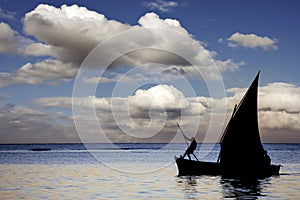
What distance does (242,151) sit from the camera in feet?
156

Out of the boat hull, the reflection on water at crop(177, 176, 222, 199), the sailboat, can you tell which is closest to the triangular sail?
the sailboat

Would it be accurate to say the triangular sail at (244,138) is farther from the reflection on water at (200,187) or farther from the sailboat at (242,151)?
the reflection on water at (200,187)

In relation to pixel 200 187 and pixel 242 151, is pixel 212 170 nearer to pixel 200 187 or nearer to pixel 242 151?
pixel 242 151

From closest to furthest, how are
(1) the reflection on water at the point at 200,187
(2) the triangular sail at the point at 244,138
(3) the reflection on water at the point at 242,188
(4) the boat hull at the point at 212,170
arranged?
(1) the reflection on water at the point at 200,187
(3) the reflection on water at the point at 242,188
(2) the triangular sail at the point at 244,138
(4) the boat hull at the point at 212,170

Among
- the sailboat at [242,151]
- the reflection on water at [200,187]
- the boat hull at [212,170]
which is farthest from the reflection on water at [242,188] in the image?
the sailboat at [242,151]

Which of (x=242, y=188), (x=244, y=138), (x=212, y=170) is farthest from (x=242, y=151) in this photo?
(x=242, y=188)

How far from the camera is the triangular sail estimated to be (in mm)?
45875

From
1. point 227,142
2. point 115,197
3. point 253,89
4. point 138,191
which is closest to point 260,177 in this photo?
point 227,142

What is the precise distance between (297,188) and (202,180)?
9.35 meters

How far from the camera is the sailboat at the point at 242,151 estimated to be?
46.0m

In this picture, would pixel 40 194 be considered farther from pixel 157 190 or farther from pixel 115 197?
pixel 157 190

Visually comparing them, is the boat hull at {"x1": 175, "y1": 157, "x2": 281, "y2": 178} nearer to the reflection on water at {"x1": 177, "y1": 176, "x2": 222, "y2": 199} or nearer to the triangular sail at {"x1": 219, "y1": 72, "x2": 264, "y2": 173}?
the triangular sail at {"x1": 219, "y1": 72, "x2": 264, "y2": 173}

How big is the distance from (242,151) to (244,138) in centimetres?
149

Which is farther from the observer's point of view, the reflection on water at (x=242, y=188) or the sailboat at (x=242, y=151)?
the sailboat at (x=242, y=151)
